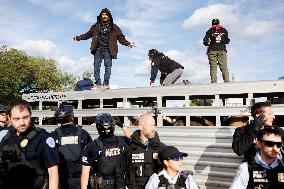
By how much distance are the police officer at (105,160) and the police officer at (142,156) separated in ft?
0.40

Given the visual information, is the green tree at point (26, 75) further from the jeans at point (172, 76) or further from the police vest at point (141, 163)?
the police vest at point (141, 163)

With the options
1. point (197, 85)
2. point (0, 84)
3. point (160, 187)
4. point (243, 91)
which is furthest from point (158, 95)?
point (0, 84)

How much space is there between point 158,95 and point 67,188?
198cm

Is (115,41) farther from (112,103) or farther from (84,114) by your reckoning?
(84,114)

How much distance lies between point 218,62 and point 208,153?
3030mm

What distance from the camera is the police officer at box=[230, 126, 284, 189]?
3271mm

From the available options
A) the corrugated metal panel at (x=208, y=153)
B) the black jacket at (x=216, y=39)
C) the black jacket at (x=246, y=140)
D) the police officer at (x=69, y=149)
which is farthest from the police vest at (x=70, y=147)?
the black jacket at (x=216, y=39)

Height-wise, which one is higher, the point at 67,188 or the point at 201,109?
the point at 201,109

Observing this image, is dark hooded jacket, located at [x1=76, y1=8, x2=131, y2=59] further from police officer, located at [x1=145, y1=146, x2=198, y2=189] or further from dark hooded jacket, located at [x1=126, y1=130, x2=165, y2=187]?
police officer, located at [x1=145, y1=146, x2=198, y2=189]

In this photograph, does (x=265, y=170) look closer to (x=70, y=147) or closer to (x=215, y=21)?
(x=70, y=147)

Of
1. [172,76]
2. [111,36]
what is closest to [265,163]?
[172,76]

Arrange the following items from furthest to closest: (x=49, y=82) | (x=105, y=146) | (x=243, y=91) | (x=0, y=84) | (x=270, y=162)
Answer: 1. (x=49, y=82)
2. (x=0, y=84)
3. (x=243, y=91)
4. (x=105, y=146)
5. (x=270, y=162)

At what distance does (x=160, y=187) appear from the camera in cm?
375

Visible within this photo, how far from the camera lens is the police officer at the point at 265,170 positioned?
327 centimetres
